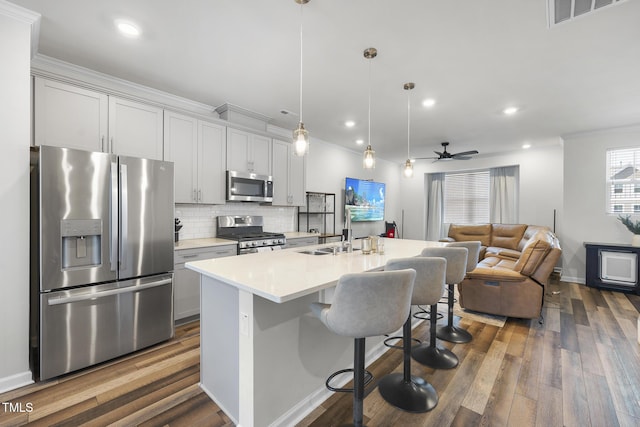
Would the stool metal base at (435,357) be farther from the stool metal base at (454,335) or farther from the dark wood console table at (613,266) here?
the dark wood console table at (613,266)

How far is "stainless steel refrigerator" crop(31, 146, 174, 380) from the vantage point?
6.88 ft

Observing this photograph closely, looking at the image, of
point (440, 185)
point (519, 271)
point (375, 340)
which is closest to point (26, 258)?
point (375, 340)

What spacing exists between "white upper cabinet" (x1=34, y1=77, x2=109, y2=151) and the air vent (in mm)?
3802

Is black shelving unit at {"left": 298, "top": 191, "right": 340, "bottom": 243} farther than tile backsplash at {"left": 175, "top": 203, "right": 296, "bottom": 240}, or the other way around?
black shelving unit at {"left": 298, "top": 191, "right": 340, "bottom": 243}

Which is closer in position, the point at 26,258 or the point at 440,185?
the point at 26,258

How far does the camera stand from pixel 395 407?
1.82m

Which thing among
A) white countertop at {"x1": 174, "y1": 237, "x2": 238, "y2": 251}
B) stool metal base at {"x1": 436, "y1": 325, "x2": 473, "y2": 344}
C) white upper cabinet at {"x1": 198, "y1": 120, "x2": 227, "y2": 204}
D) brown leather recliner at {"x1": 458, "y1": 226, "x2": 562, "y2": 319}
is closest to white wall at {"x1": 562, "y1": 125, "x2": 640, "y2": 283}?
brown leather recliner at {"x1": 458, "y1": 226, "x2": 562, "y2": 319}

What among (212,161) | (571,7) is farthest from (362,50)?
(212,161)

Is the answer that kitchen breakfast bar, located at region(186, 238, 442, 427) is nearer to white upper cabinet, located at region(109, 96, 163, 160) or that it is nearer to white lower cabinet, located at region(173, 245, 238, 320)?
white lower cabinet, located at region(173, 245, 238, 320)

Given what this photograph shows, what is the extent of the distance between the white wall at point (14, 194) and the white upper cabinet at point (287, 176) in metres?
2.74

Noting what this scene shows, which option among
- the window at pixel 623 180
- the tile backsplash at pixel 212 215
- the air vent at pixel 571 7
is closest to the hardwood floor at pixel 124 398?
the tile backsplash at pixel 212 215

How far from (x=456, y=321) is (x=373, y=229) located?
3.89m

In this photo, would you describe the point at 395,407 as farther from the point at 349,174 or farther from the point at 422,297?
the point at 349,174

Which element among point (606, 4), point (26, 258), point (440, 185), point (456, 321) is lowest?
point (456, 321)
